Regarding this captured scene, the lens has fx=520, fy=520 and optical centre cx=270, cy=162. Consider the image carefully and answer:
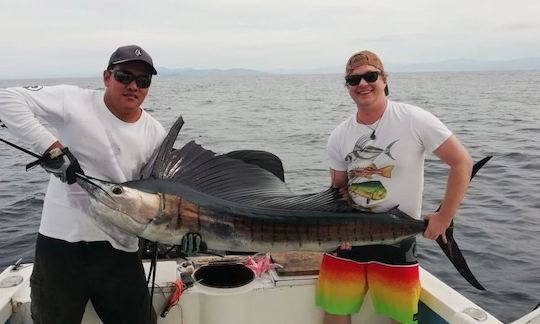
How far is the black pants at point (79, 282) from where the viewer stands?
7.28 ft

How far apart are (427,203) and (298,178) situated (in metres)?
2.71

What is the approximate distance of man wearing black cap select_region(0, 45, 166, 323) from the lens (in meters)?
2.19

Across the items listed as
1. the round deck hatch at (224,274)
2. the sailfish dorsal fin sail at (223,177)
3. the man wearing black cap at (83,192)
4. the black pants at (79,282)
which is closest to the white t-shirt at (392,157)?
the sailfish dorsal fin sail at (223,177)

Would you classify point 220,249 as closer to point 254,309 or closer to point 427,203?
point 254,309

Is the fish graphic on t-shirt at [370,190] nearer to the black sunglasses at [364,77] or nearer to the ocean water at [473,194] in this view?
the black sunglasses at [364,77]

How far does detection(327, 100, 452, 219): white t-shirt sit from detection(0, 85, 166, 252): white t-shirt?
1072 millimetres

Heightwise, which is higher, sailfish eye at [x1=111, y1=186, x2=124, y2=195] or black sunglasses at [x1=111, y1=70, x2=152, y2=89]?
black sunglasses at [x1=111, y1=70, x2=152, y2=89]

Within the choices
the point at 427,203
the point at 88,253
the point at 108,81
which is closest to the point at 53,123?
the point at 108,81

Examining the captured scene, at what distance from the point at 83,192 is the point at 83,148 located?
187 millimetres

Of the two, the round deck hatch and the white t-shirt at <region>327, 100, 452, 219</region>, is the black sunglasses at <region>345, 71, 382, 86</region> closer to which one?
the white t-shirt at <region>327, 100, 452, 219</region>

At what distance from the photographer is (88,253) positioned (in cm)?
223

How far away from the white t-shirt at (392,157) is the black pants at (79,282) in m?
1.18

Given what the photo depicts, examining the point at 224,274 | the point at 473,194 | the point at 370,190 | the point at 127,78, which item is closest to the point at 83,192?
the point at 127,78

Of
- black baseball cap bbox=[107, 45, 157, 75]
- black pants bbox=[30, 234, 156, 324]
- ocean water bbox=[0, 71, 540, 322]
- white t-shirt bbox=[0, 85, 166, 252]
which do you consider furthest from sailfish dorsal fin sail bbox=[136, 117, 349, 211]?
ocean water bbox=[0, 71, 540, 322]
